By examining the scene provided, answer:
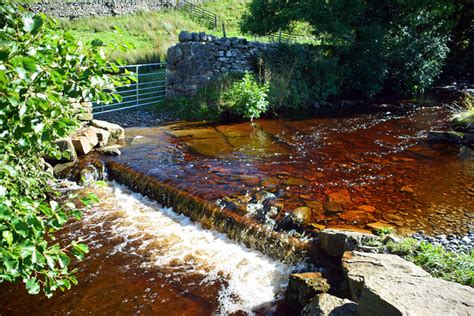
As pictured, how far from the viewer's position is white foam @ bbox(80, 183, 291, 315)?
3.99 m

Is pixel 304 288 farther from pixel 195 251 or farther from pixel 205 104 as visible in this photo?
pixel 205 104

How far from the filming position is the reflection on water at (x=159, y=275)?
3.77 meters

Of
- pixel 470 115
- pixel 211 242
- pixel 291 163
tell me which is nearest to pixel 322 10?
pixel 470 115

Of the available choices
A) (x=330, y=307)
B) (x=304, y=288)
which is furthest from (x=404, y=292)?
(x=304, y=288)

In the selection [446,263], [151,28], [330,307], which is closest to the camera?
[330,307]

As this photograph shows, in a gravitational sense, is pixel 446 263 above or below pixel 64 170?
above

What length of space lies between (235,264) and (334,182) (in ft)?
7.92

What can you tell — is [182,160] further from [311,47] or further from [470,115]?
[311,47]

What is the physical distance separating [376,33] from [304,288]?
508 inches

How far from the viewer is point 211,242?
4.95 meters

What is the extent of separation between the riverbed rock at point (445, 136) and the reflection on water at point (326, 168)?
0.41 metres

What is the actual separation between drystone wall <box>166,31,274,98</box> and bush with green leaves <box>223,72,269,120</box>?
1.52 meters

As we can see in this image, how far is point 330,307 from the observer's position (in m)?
3.02

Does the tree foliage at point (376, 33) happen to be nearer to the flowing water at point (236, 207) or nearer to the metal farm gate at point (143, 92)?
the metal farm gate at point (143, 92)
